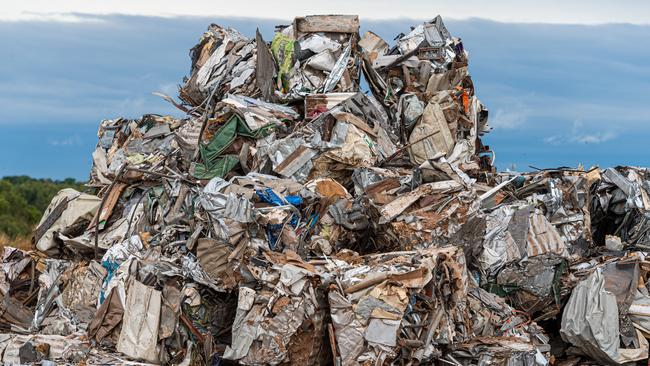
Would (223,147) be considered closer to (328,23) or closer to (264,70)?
(264,70)

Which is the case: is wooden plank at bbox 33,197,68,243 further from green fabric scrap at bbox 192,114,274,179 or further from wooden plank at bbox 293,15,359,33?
wooden plank at bbox 293,15,359,33

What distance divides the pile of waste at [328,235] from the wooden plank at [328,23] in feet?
0.08

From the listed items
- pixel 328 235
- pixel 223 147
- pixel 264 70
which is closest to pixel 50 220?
pixel 223 147

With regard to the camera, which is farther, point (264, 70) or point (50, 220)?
point (264, 70)

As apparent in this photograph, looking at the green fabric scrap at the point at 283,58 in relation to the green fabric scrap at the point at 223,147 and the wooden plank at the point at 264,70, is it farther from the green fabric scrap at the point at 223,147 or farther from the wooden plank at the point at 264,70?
the green fabric scrap at the point at 223,147

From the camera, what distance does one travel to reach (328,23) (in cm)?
1347

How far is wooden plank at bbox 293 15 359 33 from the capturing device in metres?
13.4

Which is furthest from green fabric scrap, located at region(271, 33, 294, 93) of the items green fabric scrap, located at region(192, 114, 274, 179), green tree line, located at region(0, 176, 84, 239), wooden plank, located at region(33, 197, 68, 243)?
green tree line, located at region(0, 176, 84, 239)

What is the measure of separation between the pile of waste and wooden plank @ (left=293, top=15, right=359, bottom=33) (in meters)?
0.03

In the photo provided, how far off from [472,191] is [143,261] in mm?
4062

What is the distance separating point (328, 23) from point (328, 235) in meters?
4.37

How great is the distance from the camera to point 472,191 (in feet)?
34.3

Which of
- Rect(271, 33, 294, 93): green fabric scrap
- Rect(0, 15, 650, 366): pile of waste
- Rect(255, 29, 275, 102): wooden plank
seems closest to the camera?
Rect(0, 15, 650, 366): pile of waste

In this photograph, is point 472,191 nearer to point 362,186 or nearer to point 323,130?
point 362,186
